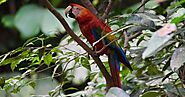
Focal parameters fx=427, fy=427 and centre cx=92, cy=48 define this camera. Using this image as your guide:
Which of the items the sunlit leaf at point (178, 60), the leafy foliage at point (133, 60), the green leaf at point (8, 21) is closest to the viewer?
the sunlit leaf at point (178, 60)

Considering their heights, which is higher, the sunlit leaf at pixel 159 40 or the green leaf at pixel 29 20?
the green leaf at pixel 29 20

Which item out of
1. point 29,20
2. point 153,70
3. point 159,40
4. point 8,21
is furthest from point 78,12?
point 8,21

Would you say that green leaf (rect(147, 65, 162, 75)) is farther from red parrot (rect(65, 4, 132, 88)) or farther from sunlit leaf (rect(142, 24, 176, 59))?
sunlit leaf (rect(142, 24, 176, 59))

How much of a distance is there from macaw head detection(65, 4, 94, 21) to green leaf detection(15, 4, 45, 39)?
0.42 meters

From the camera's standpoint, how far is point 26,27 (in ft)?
4.56

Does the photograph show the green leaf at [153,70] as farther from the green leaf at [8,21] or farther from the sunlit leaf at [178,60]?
the green leaf at [8,21]

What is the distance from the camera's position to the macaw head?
91 centimetres

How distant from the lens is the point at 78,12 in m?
0.96

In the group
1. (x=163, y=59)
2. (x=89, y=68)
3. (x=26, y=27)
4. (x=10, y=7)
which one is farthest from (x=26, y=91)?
(x=10, y=7)

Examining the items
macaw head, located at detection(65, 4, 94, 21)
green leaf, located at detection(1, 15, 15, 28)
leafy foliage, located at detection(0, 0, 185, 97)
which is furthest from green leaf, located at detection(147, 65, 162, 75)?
green leaf, located at detection(1, 15, 15, 28)

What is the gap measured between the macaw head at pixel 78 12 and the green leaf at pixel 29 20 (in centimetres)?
42

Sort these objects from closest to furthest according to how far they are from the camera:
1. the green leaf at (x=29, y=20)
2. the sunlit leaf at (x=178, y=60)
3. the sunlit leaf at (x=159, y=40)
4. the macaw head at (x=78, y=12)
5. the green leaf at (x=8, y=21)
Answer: the sunlit leaf at (x=159, y=40) → the sunlit leaf at (x=178, y=60) → the macaw head at (x=78, y=12) → the green leaf at (x=29, y=20) → the green leaf at (x=8, y=21)

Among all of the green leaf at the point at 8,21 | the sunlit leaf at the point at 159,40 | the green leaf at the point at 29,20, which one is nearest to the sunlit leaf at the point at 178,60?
the sunlit leaf at the point at 159,40

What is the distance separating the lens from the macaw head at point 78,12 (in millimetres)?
913
